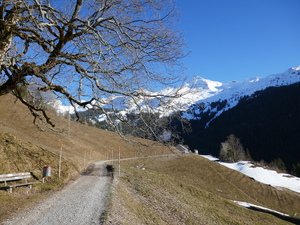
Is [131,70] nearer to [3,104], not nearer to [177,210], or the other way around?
[177,210]

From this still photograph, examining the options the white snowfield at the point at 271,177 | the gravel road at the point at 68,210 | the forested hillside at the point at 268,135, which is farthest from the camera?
the forested hillside at the point at 268,135

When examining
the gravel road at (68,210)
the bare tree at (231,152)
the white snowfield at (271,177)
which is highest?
the gravel road at (68,210)

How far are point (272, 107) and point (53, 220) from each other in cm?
21830

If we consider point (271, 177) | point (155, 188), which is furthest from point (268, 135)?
point (155, 188)

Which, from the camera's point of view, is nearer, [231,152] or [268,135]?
[231,152]

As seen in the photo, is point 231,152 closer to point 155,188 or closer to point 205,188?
point 205,188

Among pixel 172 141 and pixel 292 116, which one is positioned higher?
pixel 292 116

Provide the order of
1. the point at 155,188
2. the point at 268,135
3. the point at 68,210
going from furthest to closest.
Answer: the point at 268,135, the point at 155,188, the point at 68,210

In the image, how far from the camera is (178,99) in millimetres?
6797

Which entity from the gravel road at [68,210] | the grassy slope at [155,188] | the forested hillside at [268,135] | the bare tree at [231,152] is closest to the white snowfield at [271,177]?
the grassy slope at [155,188]

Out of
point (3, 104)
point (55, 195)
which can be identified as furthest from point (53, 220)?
point (3, 104)

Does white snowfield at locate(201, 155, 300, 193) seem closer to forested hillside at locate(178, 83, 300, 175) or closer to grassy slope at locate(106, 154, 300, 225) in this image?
grassy slope at locate(106, 154, 300, 225)

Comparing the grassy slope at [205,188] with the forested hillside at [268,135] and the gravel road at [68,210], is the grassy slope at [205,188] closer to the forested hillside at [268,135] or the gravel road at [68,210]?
the gravel road at [68,210]

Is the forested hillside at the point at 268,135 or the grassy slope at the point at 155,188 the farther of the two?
the forested hillside at the point at 268,135
